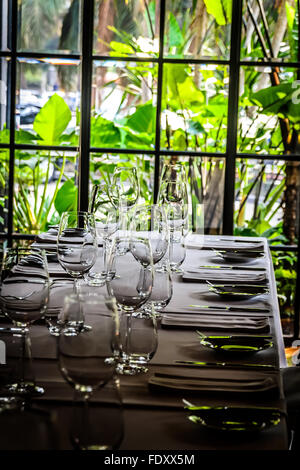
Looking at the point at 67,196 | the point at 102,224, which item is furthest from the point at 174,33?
the point at 102,224

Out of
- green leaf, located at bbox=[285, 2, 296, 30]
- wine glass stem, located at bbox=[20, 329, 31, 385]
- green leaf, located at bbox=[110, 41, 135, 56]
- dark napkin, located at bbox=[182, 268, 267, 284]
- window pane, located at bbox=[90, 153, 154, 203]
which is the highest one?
green leaf, located at bbox=[285, 2, 296, 30]

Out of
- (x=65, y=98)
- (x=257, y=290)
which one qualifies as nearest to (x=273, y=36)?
(x=65, y=98)

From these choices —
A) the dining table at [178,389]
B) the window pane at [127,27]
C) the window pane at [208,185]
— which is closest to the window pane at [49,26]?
the window pane at [127,27]

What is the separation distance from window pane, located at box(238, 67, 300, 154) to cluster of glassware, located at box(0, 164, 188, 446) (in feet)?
5.16

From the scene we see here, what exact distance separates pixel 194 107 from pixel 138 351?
281cm

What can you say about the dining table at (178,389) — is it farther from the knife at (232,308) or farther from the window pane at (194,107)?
the window pane at (194,107)

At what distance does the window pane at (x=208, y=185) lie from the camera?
4020 millimetres

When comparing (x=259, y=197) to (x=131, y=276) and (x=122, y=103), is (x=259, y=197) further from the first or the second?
(x=131, y=276)

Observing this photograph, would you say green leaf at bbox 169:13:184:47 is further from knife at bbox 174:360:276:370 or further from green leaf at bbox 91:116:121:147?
knife at bbox 174:360:276:370

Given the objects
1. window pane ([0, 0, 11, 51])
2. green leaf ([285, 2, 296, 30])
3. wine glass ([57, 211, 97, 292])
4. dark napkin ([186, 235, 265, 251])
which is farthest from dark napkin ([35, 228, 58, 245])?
green leaf ([285, 2, 296, 30])

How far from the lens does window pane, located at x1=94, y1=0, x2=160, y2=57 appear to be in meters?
3.91

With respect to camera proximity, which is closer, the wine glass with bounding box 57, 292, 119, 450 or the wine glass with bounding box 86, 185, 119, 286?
the wine glass with bounding box 57, 292, 119, 450

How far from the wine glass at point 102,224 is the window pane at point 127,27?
163cm

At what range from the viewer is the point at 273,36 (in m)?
3.94
